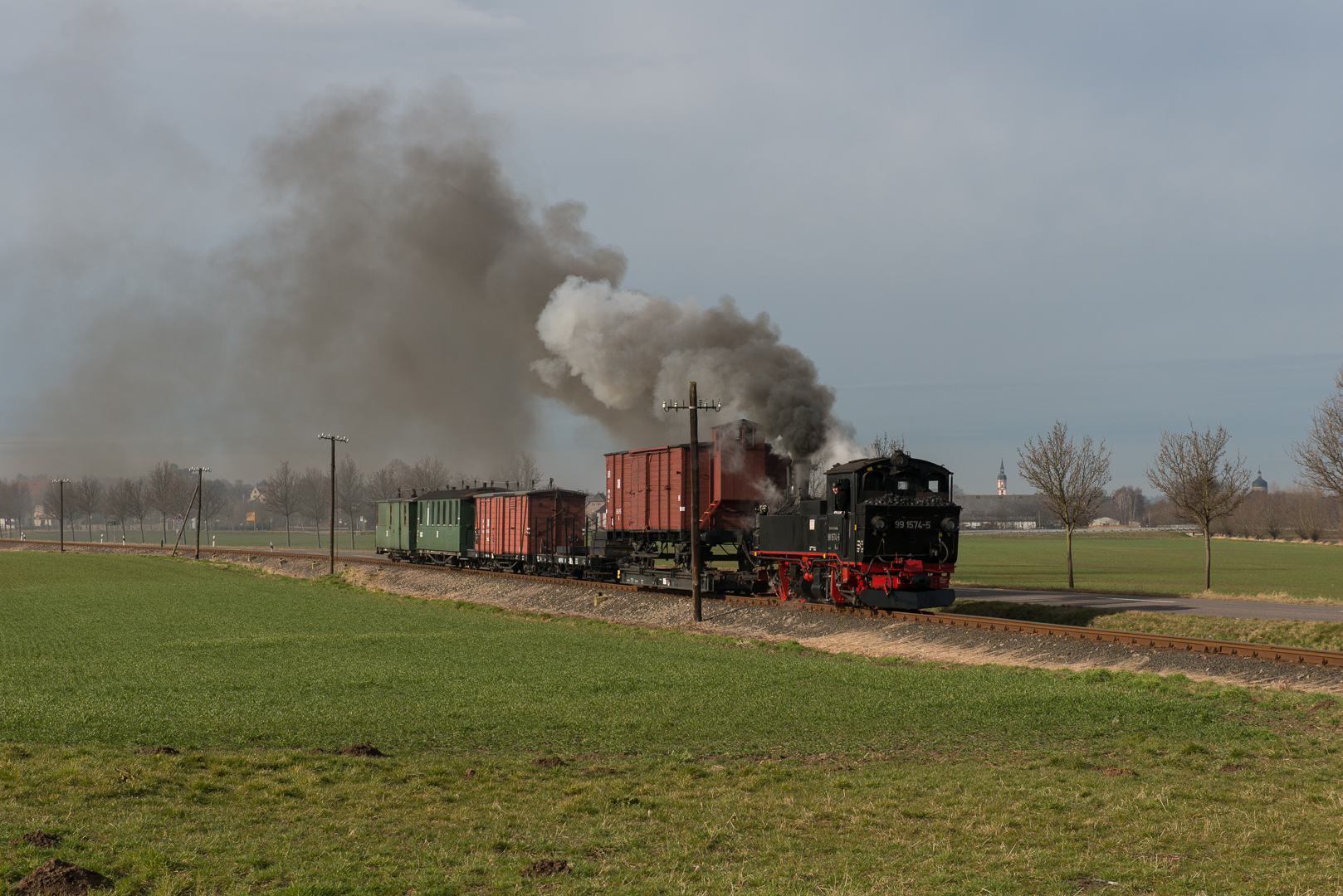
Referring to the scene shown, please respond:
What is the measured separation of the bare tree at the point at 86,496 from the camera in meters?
134

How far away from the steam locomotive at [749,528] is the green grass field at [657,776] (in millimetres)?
5471

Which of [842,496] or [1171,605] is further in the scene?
[1171,605]

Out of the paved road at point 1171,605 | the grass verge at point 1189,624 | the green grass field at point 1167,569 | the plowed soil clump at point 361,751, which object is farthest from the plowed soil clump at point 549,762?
the green grass field at point 1167,569

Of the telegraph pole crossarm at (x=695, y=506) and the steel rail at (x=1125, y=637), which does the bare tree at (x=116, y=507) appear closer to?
the telegraph pole crossarm at (x=695, y=506)

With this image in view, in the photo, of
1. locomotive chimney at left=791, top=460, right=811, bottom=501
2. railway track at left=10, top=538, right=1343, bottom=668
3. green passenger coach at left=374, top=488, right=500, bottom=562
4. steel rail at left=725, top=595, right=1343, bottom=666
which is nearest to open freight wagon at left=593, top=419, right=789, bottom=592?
railway track at left=10, top=538, right=1343, bottom=668

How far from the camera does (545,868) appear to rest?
762 cm

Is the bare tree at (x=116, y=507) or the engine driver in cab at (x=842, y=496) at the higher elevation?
the engine driver in cab at (x=842, y=496)

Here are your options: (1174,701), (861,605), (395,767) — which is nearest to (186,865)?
(395,767)

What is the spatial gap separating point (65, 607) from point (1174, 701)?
33.4 meters

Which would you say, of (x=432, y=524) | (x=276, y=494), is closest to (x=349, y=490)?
(x=276, y=494)

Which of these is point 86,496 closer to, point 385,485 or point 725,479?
point 385,485

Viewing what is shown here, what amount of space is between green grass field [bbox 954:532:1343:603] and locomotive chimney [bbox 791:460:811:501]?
13.7 metres

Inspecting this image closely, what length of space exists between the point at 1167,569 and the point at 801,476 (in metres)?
39.8

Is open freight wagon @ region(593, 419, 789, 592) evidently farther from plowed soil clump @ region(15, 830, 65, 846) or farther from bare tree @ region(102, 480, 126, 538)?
bare tree @ region(102, 480, 126, 538)
